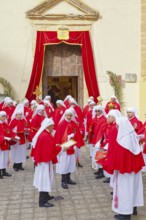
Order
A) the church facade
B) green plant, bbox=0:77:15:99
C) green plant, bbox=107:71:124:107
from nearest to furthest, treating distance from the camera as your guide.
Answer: green plant, bbox=0:77:15:99, the church facade, green plant, bbox=107:71:124:107

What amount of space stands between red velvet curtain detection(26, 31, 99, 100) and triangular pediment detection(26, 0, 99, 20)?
0.70 metres

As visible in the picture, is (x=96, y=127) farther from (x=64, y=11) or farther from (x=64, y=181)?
(x=64, y=11)

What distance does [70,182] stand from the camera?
27.8ft

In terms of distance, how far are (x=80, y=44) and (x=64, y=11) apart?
65.7 inches

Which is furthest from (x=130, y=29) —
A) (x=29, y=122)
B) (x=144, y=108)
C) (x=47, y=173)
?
(x=47, y=173)

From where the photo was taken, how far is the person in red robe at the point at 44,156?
22.0 ft

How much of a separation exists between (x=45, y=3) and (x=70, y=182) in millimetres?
10036

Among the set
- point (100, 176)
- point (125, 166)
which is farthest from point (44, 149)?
point (100, 176)

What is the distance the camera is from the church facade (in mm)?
16109

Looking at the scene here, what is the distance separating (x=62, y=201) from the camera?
7.27 m

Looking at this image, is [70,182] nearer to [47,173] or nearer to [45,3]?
[47,173]

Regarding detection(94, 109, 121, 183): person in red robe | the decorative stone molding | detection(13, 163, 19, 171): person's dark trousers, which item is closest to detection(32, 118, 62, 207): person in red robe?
detection(94, 109, 121, 183): person in red robe

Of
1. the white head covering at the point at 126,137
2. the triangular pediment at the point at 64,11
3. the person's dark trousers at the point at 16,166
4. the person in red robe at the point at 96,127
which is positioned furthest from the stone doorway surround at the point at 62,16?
the white head covering at the point at 126,137

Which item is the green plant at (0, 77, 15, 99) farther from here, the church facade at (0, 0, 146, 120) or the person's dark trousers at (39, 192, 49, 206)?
the person's dark trousers at (39, 192, 49, 206)
